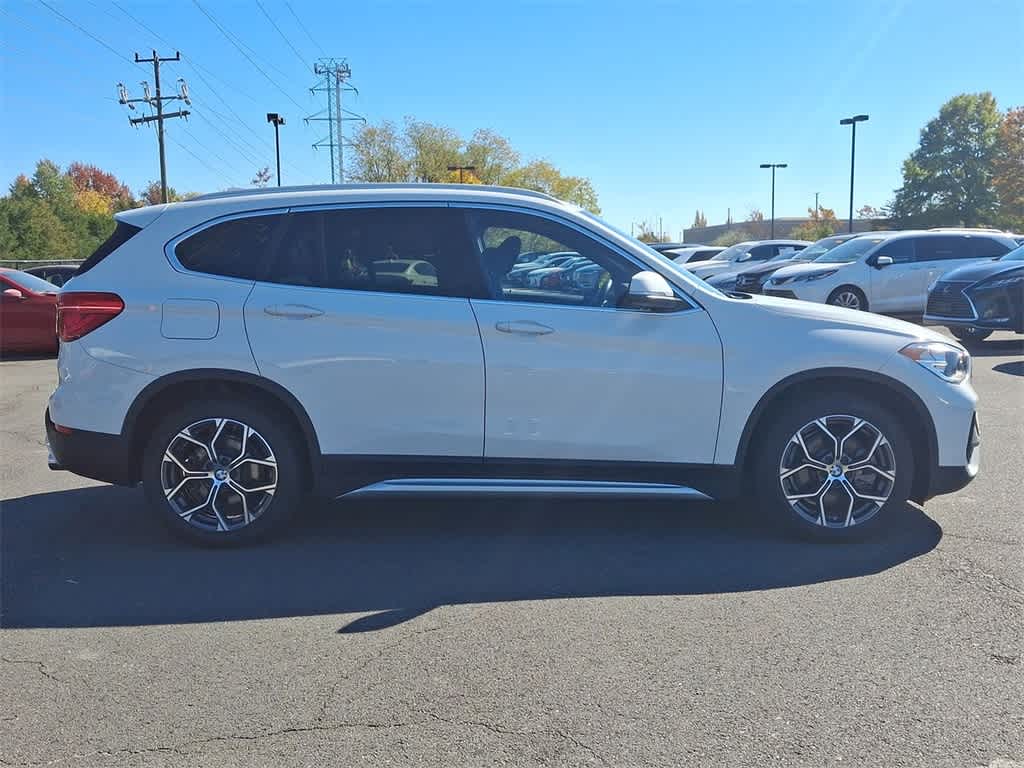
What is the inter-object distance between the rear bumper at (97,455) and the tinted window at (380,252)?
3.96ft

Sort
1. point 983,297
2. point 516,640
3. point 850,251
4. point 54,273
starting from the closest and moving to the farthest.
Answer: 1. point 516,640
2. point 983,297
3. point 850,251
4. point 54,273

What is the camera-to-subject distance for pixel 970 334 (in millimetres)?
14102

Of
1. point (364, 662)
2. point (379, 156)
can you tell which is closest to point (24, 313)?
point (364, 662)

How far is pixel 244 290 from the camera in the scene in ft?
15.7

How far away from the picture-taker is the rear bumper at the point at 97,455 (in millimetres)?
4789

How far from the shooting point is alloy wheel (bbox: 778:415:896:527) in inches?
189

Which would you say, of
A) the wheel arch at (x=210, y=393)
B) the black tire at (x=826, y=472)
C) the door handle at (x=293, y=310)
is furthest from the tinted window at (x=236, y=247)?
the black tire at (x=826, y=472)

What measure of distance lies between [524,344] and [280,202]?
156cm

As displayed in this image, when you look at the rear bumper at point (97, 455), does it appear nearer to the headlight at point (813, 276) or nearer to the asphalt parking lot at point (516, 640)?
the asphalt parking lot at point (516, 640)

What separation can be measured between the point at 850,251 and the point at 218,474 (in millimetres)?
14863

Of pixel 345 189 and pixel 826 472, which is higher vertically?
pixel 345 189

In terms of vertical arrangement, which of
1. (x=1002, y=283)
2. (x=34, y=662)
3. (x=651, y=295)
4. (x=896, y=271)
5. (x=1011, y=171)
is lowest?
(x=34, y=662)

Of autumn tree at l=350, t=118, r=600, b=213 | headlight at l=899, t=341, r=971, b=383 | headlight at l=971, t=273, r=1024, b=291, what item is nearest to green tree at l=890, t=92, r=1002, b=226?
autumn tree at l=350, t=118, r=600, b=213

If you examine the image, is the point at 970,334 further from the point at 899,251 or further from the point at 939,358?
the point at 939,358
